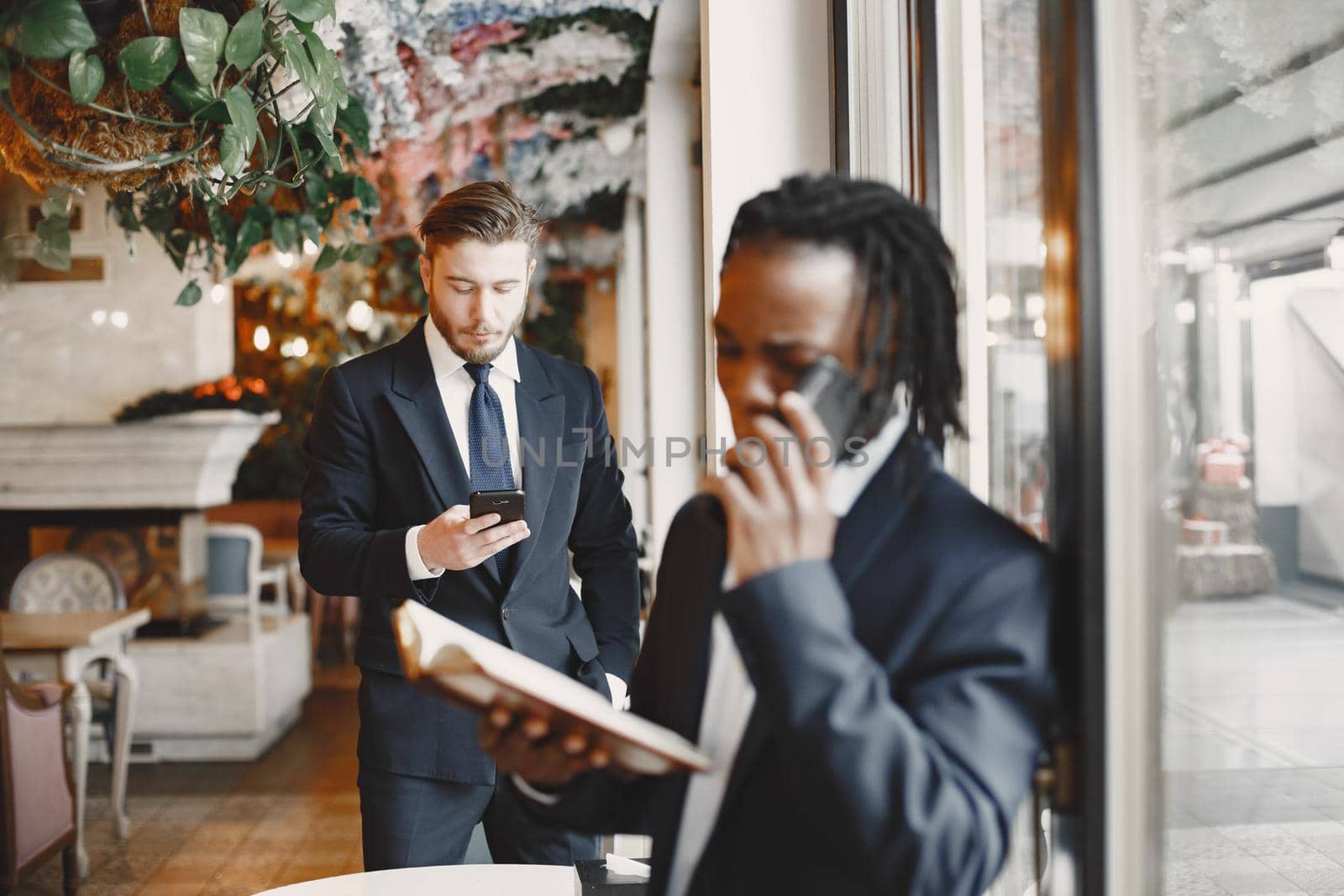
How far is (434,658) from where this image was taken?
776 mm

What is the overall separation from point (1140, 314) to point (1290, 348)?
0.11 m

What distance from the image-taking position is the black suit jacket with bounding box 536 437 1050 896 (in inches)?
27.5

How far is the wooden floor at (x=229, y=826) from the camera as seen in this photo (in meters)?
3.87

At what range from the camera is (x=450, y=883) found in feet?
5.24

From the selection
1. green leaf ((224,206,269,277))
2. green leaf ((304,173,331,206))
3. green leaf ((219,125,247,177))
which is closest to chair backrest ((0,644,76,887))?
green leaf ((224,206,269,277))

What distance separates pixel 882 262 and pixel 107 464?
20.2 feet

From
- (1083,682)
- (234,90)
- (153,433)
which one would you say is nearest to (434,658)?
(1083,682)

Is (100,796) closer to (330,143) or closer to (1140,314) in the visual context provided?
(330,143)

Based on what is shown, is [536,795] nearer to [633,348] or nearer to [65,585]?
[65,585]

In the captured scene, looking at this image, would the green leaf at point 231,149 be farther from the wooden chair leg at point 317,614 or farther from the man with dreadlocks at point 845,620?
the wooden chair leg at point 317,614

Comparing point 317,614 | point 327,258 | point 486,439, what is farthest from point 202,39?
point 317,614

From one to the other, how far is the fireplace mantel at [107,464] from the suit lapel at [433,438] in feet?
14.5

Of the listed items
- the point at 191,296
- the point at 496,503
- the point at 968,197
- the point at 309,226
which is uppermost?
the point at 309,226

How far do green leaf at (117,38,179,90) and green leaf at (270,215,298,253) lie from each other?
1427mm
